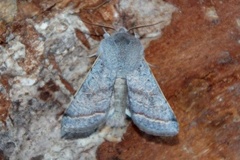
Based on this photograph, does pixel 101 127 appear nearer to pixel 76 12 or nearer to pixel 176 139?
pixel 176 139

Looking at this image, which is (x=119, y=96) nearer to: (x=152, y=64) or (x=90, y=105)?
(x=90, y=105)

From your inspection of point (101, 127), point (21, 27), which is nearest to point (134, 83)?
point (101, 127)

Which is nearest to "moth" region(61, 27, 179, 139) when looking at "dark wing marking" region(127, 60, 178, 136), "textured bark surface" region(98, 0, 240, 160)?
"dark wing marking" region(127, 60, 178, 136)

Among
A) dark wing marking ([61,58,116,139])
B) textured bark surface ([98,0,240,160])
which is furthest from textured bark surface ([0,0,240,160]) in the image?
dark wing marking ([61,58,116,139])

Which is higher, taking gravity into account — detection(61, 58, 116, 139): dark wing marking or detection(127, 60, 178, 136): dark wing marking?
detection(61, 58, 116, 139): dark wing marking

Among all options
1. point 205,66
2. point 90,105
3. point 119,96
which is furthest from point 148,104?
point 205,66

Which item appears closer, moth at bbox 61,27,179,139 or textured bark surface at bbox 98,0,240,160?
textured bark surface at bbox 98,0,240,160

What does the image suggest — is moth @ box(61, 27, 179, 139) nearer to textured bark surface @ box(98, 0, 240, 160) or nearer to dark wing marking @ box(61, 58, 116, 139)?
dark wing marking @ box(61, 58, 116, 139)
